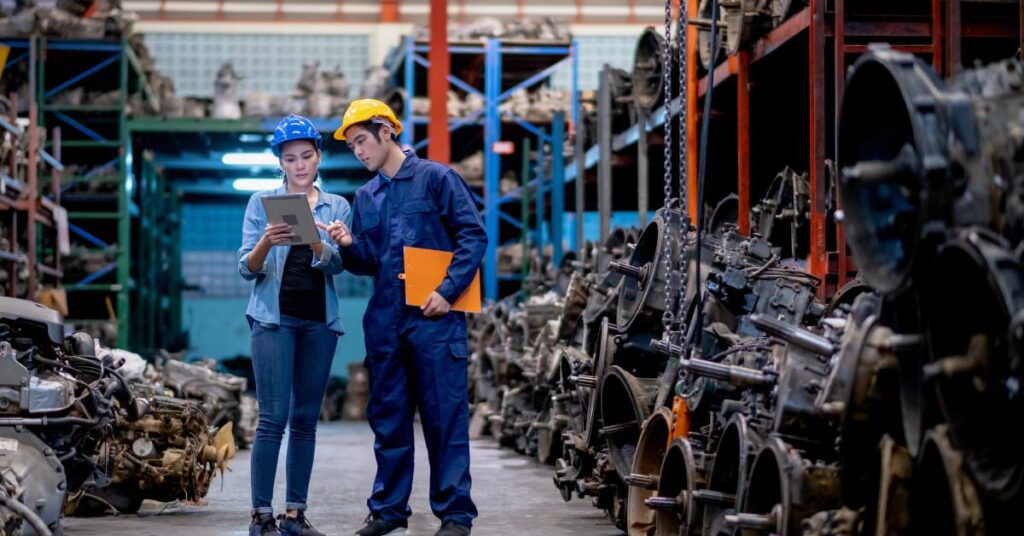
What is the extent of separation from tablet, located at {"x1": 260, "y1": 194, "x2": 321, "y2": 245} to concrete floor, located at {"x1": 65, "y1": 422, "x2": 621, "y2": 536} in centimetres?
143

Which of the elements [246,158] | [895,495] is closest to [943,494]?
[895,495]

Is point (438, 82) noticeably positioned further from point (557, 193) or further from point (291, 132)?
point (291, 132)

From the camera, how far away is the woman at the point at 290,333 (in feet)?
17.8

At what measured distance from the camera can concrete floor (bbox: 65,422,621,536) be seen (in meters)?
6.18

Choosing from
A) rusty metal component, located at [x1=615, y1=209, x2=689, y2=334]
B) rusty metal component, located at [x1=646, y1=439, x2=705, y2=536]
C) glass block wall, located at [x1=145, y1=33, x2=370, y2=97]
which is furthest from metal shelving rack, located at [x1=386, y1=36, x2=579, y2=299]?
rusty metal component, located at [x1=646, y1=439, x2=705, y2=536]

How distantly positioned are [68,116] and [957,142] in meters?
15.5

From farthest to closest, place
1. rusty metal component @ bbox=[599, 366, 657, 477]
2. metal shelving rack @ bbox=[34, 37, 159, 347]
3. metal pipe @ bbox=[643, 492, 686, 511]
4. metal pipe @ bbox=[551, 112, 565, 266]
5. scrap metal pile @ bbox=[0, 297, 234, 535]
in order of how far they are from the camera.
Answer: metal shelving rack @ bbox=[34, 37, 159, 347], metal pipe @ bbox=[551, 112, 565, 266], rusty metal component @ bbox=[599, 366, 657, 477], scrap metal pile @ bbox=[0, 297, 234, 535], metal pipe @ bbox=[643, 492, 686, 511]

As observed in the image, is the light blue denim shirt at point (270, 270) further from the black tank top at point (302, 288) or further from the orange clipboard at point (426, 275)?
the orange clipboard at point (426, 275)

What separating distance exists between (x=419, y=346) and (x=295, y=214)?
765 millimetres

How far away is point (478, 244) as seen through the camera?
5.66 m

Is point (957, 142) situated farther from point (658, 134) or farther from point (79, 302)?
point (79, 302)

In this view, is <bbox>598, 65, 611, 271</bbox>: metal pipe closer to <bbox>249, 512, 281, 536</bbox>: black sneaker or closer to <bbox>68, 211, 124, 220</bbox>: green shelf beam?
<bbox>249, 512, 281, 536</bbox>: black sneaker

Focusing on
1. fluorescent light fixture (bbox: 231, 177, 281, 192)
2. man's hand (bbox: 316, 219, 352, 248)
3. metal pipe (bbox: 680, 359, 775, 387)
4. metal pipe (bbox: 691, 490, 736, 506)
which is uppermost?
fluorescent light fixture (bbox: 231, 177, 281, 192)

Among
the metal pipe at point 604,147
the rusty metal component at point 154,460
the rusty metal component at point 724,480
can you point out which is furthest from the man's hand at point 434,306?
the metal pipe at point 604,147
